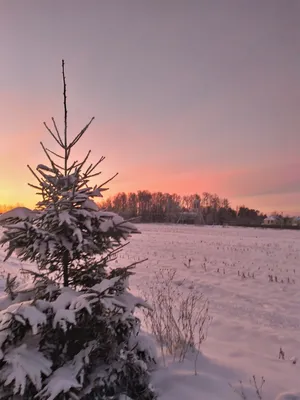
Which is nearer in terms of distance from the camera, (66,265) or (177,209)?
(66,265)

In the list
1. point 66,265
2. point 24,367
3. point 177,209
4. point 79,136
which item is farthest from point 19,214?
point 177,209

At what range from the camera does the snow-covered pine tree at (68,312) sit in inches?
94.1

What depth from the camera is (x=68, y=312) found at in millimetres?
2402

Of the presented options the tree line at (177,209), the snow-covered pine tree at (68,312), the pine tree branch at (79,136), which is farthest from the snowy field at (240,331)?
the tree line at (177,209)

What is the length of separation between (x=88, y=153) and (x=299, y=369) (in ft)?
13.2

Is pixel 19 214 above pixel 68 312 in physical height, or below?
above

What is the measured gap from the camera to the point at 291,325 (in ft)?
21.4

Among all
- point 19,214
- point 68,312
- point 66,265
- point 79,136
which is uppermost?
point 79,136

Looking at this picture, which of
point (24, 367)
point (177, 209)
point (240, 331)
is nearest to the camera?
point (24, 367)

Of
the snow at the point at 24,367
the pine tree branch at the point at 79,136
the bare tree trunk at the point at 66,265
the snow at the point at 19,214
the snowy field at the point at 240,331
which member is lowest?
the snowy field at the point at 240,331

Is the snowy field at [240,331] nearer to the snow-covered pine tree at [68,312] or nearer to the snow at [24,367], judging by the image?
the snow-covered pine tree at [68,312]

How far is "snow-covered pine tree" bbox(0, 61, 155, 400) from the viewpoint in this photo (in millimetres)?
2391

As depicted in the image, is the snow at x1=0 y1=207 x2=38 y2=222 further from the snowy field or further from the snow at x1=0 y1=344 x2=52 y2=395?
the snowy field

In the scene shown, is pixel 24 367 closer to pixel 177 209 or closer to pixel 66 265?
pixel 66 265
